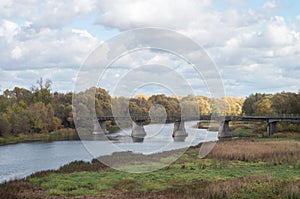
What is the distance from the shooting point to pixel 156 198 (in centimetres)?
2512

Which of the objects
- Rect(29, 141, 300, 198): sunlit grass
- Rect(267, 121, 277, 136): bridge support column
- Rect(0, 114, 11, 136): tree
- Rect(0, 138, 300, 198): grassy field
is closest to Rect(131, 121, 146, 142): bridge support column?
Rect(0, 114, 11, 136): tree

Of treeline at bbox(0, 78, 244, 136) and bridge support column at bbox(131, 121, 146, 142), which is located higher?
treeline at bbox(0, 78, 244, 136)

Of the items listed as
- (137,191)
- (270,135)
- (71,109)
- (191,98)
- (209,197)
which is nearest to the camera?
(209,197)

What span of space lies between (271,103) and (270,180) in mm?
84243

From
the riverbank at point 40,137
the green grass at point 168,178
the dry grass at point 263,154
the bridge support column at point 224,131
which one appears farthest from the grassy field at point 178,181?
the bridge support column at point 224,131

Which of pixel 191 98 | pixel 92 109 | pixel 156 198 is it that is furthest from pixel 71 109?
pixel 156 198

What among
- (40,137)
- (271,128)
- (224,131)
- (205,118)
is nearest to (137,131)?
(205,118)

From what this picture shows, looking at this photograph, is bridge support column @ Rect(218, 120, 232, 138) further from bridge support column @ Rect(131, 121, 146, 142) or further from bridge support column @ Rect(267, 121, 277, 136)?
bridge support column @ Rect(131, 121, 146, 142)

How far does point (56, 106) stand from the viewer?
391 feet

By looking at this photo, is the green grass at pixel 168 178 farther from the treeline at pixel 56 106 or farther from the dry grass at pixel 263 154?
the treeline at pixel 56 106

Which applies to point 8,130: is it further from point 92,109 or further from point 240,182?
point 240,182

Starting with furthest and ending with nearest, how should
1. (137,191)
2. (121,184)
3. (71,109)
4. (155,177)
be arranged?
1. (71,109)
2. (155,177)
3. (121,184)
4. (137,191)

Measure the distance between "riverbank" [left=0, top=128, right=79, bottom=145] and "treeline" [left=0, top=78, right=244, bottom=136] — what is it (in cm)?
228

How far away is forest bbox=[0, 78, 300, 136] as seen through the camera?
93.5 m
